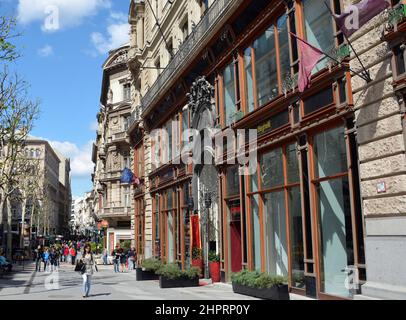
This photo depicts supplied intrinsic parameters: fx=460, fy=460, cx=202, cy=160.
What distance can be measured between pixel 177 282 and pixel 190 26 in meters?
13.3

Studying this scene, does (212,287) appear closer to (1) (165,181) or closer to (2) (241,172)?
(2) (241,172)

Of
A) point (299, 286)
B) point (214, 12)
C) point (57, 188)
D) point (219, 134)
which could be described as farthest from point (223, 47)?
point (57, 188)

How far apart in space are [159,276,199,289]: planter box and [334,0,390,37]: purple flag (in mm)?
10707

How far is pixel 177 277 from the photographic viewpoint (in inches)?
661

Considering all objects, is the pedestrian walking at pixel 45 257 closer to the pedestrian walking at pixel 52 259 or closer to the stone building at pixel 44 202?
the pedestrian walking at pixel 52 259

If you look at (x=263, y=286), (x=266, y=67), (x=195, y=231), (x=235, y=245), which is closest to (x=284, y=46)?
(x=266, y=67)

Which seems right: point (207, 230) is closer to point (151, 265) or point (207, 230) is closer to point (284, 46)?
point (151, 265)

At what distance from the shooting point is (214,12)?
19328mm

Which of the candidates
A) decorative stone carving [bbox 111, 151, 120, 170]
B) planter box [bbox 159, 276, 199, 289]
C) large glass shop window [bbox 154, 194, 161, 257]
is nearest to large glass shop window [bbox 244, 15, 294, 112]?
planter box [bbox 159, 276, 199, 289]

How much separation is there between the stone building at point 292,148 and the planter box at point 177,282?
62.1 inches

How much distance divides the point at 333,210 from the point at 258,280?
2.85m

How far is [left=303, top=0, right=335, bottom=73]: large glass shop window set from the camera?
12.3m

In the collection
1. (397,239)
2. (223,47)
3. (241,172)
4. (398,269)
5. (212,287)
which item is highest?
(223,47)

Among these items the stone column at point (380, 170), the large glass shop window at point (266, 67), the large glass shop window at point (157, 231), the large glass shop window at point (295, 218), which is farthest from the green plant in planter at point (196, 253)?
the stone column at point (380, 170)
